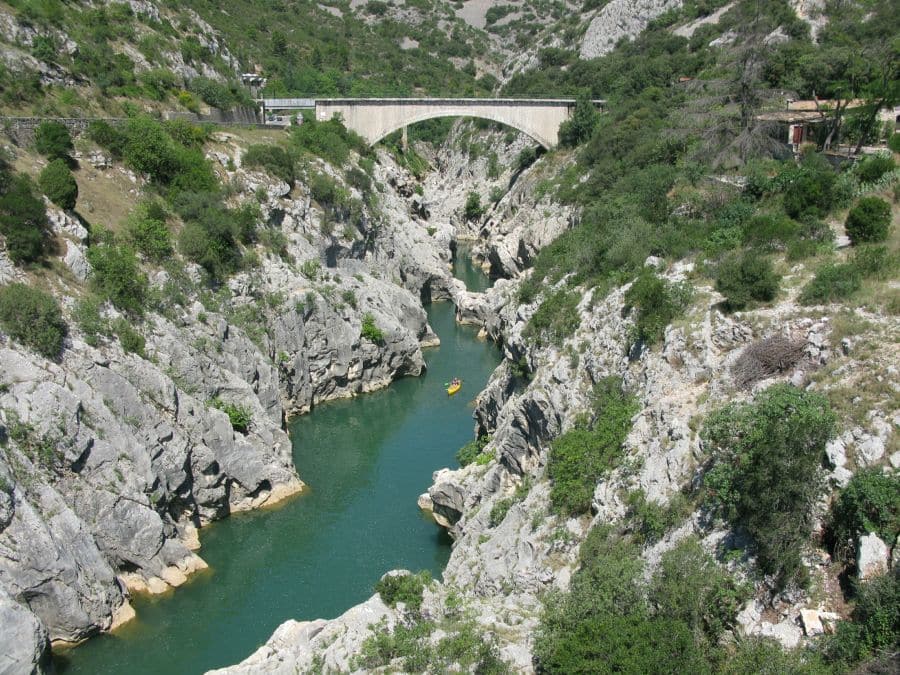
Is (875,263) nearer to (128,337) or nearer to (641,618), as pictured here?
(641,618)

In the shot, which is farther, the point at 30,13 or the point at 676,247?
the point at 30,13

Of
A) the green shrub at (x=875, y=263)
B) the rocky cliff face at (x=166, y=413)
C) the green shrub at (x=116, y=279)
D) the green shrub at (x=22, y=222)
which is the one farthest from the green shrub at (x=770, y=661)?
the green shrub at (x=22, y=222)

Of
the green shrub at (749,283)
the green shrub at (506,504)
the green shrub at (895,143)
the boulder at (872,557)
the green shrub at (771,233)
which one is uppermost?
the green shrub at (895,143)

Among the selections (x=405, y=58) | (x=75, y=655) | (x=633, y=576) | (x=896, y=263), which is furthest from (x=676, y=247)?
(x=405, y=58)

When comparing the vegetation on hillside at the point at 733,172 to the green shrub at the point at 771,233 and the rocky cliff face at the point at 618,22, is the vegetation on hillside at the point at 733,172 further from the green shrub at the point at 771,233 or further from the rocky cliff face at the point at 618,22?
the rocky cliff face at the point at 618,22

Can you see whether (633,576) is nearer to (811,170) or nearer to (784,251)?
(784,251)

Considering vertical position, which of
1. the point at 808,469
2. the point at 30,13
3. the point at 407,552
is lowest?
the point at 407,552
